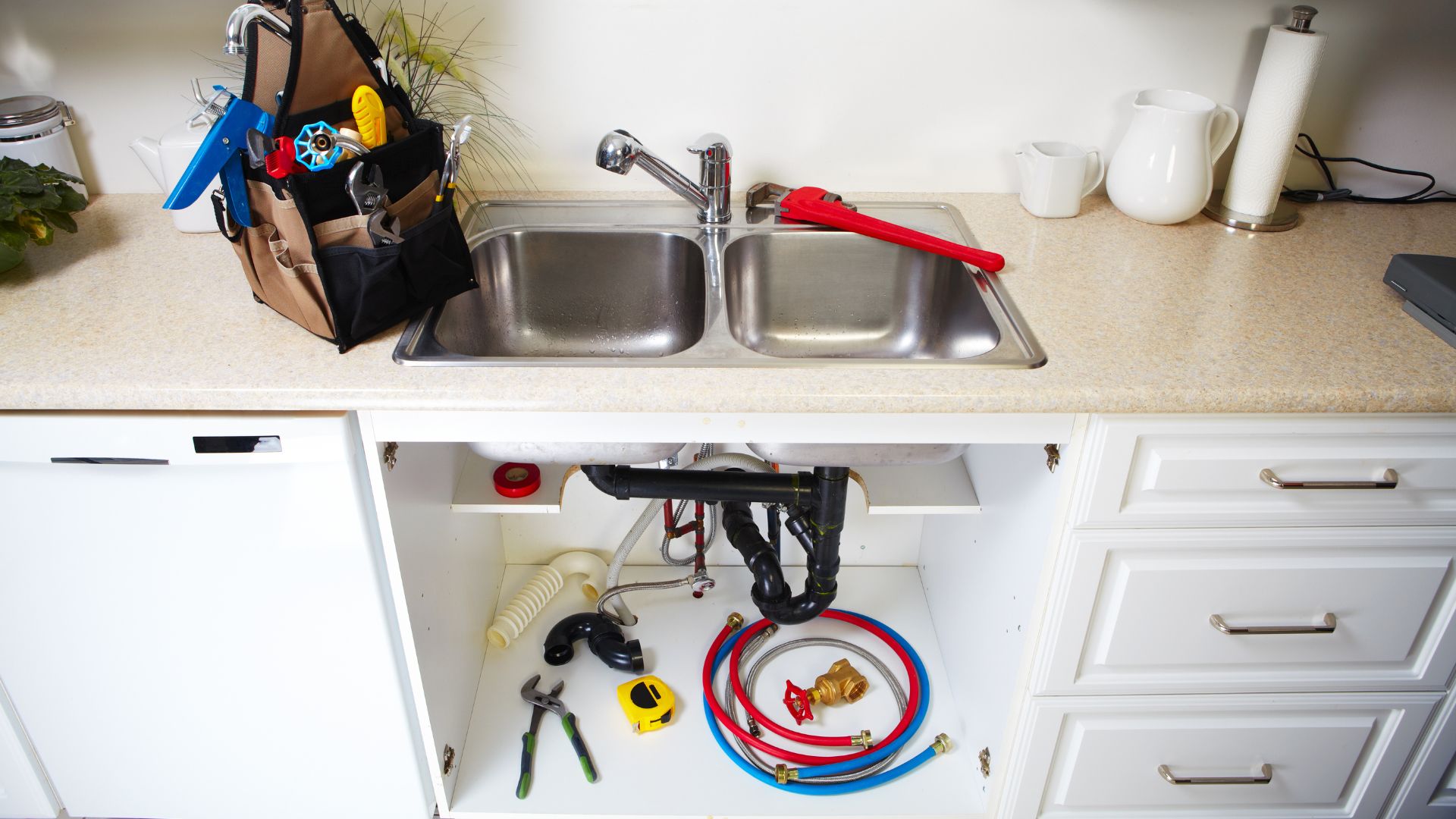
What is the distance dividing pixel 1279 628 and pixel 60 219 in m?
1.74

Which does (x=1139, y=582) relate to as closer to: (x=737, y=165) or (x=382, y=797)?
(x=737, y=165)

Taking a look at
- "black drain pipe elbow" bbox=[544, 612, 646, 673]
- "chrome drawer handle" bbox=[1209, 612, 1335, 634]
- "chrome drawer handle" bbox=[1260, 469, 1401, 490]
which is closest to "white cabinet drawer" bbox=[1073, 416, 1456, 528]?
"chrome drawer handle" bbox=[1260, 469, 1401, 490]

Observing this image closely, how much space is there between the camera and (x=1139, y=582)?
4.02 ft

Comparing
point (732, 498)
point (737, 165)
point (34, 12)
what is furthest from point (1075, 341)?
point (34, 12)

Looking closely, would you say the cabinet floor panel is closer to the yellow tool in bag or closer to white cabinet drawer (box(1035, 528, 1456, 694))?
the yellow tool in bag

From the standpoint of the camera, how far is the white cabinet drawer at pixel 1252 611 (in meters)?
1.21

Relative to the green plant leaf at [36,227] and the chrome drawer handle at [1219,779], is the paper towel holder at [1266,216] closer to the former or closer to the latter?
the chrome drawer handle at [1219,779]

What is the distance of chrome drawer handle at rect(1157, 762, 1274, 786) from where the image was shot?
1362 mm

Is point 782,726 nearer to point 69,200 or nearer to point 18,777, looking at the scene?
point 18,777

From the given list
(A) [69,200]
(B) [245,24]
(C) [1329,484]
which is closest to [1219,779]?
(C) [1329,484]

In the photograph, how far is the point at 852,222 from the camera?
146 centimetres

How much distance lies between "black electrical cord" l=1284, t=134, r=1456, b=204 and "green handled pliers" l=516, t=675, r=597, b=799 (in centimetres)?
149

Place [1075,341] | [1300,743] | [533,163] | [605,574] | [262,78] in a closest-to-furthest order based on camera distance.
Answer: [262,78]
[1075,341]
[1300,743]
[533,163]
[605,574]

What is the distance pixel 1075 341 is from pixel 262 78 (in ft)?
3.27
